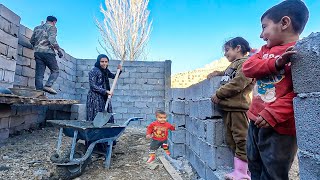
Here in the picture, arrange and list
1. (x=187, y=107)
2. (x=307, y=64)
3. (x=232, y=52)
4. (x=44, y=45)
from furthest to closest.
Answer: (x=44, y=45) → (x=187, y=107) → (x=232, y=52) → (x=307, y=64)

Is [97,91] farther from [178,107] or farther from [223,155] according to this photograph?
[223,155]

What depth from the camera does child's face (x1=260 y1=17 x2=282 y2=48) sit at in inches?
51.9

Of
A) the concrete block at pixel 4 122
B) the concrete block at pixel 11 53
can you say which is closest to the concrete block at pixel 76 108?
the concrete block at pixel 4 122

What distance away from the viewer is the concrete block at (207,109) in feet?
7.54

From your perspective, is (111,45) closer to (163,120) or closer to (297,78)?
(163,120)

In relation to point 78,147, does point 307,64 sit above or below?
above

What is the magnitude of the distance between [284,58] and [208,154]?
5.02 feet

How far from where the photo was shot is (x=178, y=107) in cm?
373

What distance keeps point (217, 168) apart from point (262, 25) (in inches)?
56.8

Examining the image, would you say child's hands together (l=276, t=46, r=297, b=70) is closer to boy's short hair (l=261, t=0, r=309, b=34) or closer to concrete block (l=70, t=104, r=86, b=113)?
boy's short hair (l=261, t=0, r=309, b=34)

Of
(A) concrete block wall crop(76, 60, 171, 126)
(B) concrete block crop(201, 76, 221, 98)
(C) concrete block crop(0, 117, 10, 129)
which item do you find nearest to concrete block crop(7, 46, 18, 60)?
(C) concrete block crop(0, 117, 10, 129)

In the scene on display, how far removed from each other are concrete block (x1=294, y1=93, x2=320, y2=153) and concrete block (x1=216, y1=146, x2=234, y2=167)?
4.10 feet

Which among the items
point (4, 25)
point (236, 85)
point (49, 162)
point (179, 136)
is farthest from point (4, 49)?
point (236, 85)

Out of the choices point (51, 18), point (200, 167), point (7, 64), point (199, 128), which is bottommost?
point (200, 167)
